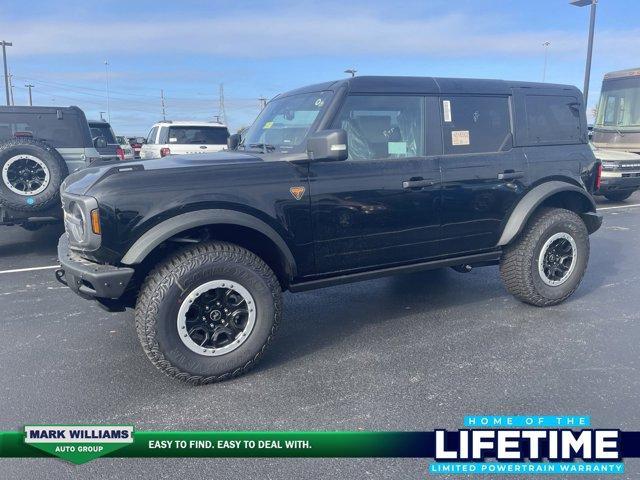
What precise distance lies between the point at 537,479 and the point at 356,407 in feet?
3.43

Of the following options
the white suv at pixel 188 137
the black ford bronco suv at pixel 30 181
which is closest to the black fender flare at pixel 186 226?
the black ford bronco suv at pixel 30 181

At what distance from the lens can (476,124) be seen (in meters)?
4.33

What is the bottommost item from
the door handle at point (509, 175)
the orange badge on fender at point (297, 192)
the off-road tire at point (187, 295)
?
the off-road tire at point (187, 295)

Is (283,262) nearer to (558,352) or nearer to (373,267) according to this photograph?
(373,267)

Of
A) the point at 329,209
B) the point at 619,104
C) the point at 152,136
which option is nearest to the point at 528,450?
the point at 329,209

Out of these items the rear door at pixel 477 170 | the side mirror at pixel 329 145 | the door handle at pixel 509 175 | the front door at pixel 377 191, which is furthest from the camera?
the door handle at pixel 509 175

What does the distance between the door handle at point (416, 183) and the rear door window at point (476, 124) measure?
1.19 ft

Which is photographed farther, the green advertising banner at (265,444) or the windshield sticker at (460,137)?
the windshield sticker at (460,137)

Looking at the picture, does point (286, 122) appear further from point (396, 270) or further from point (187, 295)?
point (187, 295)

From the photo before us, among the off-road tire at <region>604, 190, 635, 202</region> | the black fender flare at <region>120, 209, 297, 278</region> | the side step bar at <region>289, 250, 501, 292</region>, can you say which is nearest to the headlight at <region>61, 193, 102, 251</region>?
the black fender flare at <region>120, 209, 297, 278</region>

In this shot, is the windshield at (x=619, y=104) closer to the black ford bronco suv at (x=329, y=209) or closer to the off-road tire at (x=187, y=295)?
the black ford bronco suv at (x=329, y=209)

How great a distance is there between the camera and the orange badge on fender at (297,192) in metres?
3.53

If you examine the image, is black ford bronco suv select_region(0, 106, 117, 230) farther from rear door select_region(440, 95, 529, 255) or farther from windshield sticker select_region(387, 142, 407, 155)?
rear door select_region(440, 95, 529, 255)

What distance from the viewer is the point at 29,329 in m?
4.34
